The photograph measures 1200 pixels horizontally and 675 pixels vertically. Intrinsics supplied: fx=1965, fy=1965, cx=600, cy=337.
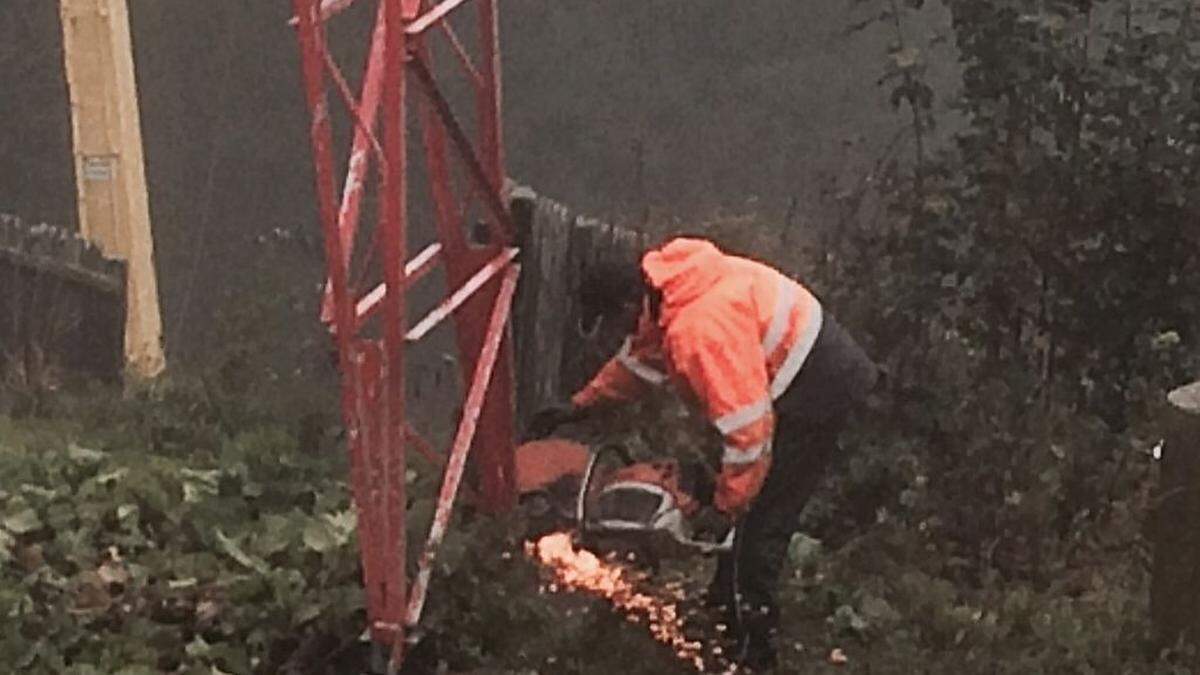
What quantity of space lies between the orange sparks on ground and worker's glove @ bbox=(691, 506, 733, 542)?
0.29m

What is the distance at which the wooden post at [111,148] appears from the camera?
12.1 m

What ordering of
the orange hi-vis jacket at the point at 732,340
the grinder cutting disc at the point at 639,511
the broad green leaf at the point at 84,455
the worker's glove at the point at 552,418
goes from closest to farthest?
the orange hi-vis jacket at the point at 732,340, the grinder cutting disc at the point at 639,511, the worker's glove at the point at 552,418, the broad green leaf at the point at 84,455

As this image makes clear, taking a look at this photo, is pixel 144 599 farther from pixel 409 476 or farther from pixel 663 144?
Result: pixel 663 144

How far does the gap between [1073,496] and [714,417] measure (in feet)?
9.72

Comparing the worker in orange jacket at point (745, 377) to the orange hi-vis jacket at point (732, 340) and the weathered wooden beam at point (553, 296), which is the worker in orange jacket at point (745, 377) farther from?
the weathered wooden beam at point (553, 296)

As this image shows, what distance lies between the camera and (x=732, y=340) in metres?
6.20

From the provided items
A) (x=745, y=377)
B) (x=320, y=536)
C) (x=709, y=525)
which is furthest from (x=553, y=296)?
(x=745, y=377)

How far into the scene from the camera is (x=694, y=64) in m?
13.5

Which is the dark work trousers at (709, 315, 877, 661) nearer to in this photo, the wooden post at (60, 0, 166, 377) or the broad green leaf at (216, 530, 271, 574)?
the broad green leaf at (216, 530, 271, 574)

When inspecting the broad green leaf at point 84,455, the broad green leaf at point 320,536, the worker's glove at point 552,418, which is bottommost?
the broad green leaf at point 320,536

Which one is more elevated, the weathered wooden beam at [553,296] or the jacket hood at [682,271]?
the jacket hood at [682,271]

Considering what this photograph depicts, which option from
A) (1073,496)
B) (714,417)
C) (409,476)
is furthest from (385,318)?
(1073,496)

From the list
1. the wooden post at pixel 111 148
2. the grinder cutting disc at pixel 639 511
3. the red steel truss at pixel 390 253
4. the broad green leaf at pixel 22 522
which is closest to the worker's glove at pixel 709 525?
the grinder cutting disc at pixel 639 511

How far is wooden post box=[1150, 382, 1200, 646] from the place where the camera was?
6543 millimetres
